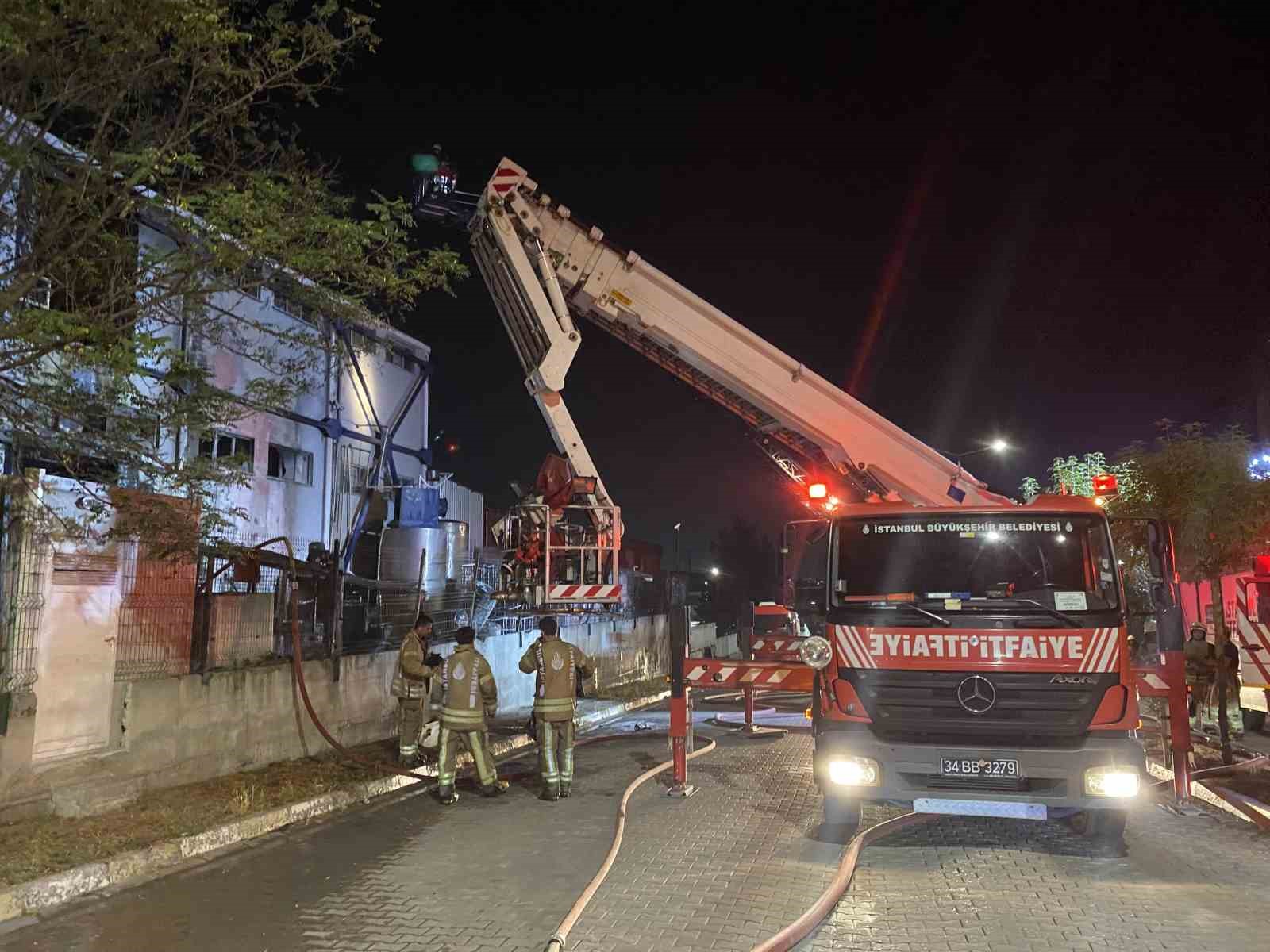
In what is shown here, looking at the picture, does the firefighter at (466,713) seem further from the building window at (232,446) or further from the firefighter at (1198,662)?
the building window at (232,446)

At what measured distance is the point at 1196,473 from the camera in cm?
2081

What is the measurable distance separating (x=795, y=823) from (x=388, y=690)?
18.5 feet

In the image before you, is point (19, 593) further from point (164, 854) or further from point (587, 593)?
point (587, 593)

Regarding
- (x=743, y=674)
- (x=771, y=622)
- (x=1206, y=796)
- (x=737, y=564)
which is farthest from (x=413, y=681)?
(x=737, y=564)

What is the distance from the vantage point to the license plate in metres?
5.92

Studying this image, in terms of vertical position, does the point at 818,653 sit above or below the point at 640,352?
below

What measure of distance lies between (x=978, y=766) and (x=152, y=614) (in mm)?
6613

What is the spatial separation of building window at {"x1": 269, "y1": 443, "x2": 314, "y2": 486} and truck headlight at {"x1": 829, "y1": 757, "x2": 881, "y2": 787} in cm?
1414

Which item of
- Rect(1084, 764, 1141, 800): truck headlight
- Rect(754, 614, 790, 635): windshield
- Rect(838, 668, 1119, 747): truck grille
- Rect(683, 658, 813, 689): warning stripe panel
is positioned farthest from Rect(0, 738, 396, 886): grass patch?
Rect(754, 614, 790, 635): windshield

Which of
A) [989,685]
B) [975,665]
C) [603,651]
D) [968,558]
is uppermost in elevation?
[968,558]

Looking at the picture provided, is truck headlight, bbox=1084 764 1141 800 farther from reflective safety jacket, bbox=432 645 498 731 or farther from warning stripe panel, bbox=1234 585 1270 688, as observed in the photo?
warning stripe panel, bbox=1234 585 1270 688

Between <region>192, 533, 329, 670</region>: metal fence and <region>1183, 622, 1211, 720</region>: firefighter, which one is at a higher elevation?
<region>192, 533, 329, 670</region>: metal fence

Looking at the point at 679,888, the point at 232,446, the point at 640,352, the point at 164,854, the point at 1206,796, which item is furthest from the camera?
the point at 232,446

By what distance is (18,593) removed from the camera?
6.57 metres
